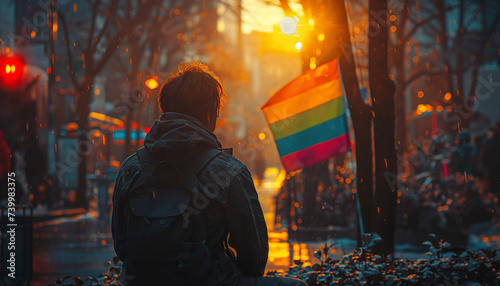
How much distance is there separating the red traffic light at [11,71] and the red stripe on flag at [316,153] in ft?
72.1

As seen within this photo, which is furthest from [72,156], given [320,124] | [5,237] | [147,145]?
[147,145]

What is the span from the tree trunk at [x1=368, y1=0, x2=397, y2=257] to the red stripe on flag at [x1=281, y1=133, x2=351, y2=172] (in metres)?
0.69

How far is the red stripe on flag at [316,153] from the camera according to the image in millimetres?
7180

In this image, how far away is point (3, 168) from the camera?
47.4ft

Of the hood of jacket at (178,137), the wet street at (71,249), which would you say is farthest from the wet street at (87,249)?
the hood of jacket at (178,137)

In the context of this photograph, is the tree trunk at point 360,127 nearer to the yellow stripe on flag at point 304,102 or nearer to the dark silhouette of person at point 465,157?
the yellow stripe on flag at point 304,102

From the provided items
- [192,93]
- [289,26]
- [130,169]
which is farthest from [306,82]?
[130,169]

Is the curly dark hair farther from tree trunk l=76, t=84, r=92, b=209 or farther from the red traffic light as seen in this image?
the red traffic light

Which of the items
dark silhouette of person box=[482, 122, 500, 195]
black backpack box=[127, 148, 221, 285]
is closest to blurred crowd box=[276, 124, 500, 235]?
dark silhouette of person box=[482, 122, 500, 195]

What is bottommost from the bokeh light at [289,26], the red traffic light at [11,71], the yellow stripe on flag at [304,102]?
the yellow stripe on flag at [304,102]

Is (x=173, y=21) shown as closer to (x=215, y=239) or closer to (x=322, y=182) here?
(x=322, y=182)

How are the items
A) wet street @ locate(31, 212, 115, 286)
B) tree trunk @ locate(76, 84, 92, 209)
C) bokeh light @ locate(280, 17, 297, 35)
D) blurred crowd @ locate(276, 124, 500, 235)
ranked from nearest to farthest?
bokeh light @ locate(280, 17, 297, 35), wet street @ locate(31, 212, 115, 286), blurred crowd @ locate(276, 124, 500, 235), tree trunk @ locate(76, 84, 92, 209)

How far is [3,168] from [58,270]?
5882mm

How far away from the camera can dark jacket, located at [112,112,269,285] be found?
9.61 feet
